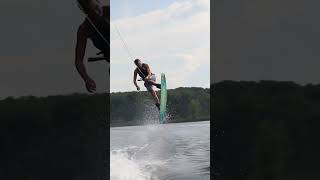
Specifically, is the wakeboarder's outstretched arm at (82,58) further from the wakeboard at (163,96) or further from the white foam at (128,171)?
the white foam at (128,171)

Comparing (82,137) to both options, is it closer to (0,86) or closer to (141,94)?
(0,86)

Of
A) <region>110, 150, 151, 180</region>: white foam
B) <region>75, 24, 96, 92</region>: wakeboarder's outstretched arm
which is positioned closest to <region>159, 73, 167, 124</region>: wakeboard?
<region>110, 150, 151, 180</region>: white foam

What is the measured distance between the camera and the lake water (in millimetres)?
10509

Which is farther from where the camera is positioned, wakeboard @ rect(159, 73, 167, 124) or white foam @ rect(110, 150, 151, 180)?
white foam @ rect(110, 150, 151, 180)

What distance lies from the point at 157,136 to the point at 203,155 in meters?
3.23

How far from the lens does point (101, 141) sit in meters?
5.50

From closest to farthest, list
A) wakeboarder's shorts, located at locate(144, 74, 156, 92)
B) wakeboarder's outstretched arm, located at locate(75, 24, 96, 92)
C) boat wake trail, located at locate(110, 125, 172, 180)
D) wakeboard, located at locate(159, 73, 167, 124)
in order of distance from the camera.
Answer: wakeboarder's outstretched arm, located at locate(75, 24, 96, 92) < wakeboarder's shorts, located at locate(144, 74, 156, 92) < wakeboard, located at locate(159, 73, 167, 124) < boat wake trail, located at locate(110, 125, 172, 180)

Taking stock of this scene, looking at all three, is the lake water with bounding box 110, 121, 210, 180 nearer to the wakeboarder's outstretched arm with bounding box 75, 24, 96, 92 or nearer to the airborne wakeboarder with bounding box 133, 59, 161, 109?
the airborne wakeboarder with bounding box 133, 59, 161, 109

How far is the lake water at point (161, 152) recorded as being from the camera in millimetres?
10509

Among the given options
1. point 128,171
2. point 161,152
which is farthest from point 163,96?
point 161,152

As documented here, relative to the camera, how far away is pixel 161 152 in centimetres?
1455

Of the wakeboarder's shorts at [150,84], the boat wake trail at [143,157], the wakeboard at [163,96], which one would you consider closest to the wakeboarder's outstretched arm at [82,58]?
the wakeboarder's shorts at [150,84]

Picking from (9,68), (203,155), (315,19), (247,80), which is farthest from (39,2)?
(203,155)

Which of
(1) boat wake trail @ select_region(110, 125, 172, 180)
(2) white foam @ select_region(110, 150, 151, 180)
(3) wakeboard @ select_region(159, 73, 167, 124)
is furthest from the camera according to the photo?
(1) boat wake trail @ select_region(110, 125, 172, 180)
